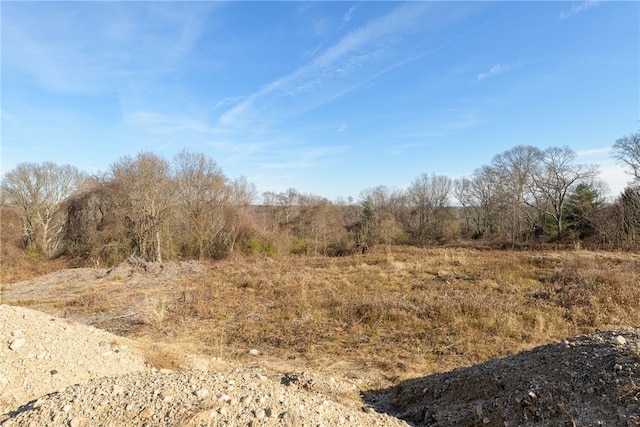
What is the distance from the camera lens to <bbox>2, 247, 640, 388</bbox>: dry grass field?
6.25m

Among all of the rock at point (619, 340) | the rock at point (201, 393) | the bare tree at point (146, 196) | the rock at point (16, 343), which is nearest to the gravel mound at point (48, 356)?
the rock at point (16, 343)

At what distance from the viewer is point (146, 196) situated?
17.5 meters

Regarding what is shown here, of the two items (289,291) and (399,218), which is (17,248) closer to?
(289,291)

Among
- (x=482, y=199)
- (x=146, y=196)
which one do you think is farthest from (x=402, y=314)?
(x=482, y=199)

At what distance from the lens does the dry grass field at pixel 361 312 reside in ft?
20.5

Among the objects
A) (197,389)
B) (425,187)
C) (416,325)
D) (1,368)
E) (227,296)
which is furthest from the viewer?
(425,187)

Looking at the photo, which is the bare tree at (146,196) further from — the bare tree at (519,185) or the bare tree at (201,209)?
the bare tree at (519,185)

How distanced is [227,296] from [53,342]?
6534 mm

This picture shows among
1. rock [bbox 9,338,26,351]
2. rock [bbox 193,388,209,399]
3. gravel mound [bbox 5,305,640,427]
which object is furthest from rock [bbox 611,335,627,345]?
rock [bbox 9,338,26,351]

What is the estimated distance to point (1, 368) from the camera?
3730mm

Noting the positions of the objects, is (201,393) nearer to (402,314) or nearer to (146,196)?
(402,314)

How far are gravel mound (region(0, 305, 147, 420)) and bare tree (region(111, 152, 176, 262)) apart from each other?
1371 cm

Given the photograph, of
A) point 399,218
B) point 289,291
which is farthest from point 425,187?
point 289,291

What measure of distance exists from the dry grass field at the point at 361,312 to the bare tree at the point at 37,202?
8.74 m
